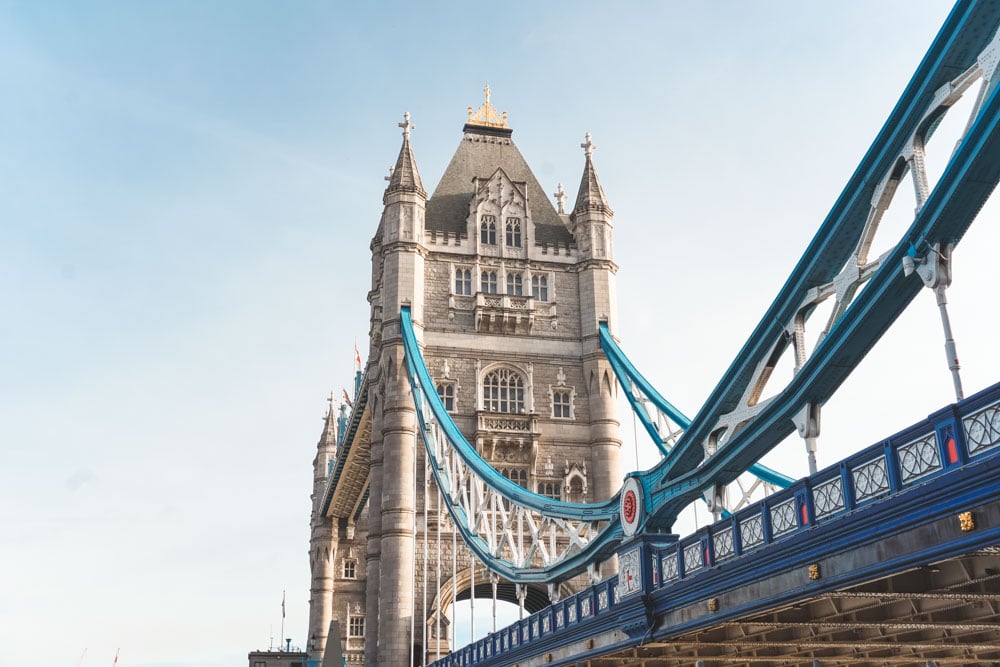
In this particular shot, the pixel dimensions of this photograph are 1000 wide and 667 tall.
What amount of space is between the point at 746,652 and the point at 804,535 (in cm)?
778

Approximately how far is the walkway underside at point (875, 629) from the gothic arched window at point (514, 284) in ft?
74.0

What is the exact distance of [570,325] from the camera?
144 feet

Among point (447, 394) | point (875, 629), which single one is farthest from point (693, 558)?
point (447, 394)

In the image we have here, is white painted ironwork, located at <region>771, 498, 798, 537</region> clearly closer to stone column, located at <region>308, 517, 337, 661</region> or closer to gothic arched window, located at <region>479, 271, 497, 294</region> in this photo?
gothic arched window, located at <region>479, 271, 497, 294</region>

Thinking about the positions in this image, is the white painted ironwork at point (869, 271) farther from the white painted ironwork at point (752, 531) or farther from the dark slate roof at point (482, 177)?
the dark slate roof at point (482, 177)

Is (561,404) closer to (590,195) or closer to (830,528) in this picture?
(590,195)

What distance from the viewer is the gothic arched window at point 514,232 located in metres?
45.1

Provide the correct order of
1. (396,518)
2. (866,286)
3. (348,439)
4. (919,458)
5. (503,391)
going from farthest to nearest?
1. (348,439)
2. (503,391)
3. (396,518)
4. (866,286)
5. (919,458)

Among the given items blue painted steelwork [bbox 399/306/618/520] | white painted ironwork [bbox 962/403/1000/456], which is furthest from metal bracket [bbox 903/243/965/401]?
blue painted steelwork [bbox 399/306/618/520]

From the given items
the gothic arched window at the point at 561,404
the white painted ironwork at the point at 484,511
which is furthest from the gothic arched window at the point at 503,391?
the white painted ironwork at the point at 484,511

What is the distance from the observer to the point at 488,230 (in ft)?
148

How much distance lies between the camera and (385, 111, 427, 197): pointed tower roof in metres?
44.1

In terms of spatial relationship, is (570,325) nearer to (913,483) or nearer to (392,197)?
(392,197)

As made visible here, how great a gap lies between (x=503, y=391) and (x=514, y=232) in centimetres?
700
